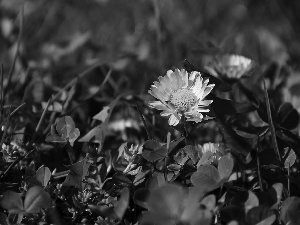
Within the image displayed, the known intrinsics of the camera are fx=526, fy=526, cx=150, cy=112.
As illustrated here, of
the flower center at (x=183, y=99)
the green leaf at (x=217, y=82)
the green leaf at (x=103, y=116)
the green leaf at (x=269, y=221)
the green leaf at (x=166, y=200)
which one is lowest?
the green leaf at (x=103, y=116)

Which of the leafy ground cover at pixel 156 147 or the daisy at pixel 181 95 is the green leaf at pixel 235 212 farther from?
the daisy at pixel 181 95

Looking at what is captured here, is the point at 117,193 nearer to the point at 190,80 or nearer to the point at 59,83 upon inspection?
the point at 190,80

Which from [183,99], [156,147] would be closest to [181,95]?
[183,99]

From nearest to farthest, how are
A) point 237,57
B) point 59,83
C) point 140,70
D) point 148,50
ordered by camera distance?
point 237,57
point 59,83
point 140,70
point 148,50

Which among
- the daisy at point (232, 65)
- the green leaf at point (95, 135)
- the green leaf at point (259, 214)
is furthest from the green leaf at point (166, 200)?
the daisy at point (232, 65)

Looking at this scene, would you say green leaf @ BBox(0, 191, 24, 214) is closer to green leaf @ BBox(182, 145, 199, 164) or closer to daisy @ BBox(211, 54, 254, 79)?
green leaf @ BBox(182, 145, 199, 164)

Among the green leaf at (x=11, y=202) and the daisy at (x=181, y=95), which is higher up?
the daisy at (x=181, y=95)

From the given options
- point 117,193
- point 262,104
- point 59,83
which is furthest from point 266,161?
point 59,83

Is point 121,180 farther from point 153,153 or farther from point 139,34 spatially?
point 139,34
